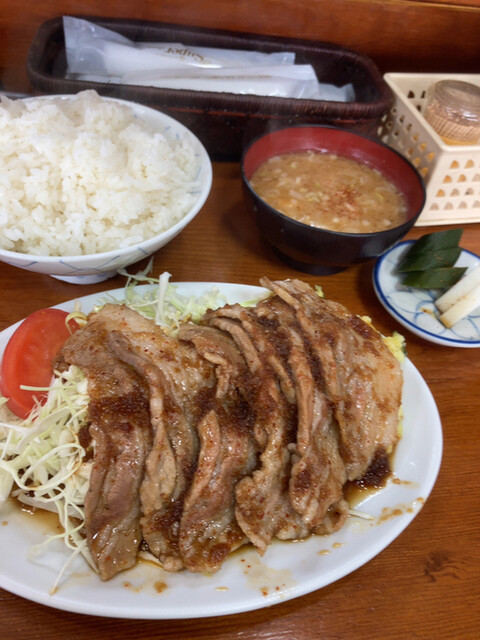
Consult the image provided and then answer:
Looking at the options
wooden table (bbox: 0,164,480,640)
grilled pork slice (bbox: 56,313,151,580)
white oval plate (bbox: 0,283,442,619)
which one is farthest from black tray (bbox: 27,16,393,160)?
white oval plate (bbox: 0,283,442,619)

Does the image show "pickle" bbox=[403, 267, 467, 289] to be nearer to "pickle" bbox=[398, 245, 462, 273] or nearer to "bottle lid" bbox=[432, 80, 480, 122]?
"pickle" bbox=[398, 245, 462, 273]

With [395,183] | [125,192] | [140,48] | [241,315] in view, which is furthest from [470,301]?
[140,48]

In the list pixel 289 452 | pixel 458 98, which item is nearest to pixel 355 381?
pixel 289 452

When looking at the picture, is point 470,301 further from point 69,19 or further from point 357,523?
point 69,19

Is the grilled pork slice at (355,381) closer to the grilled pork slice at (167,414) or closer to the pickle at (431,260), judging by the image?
the grilled pork slice at (167,414)

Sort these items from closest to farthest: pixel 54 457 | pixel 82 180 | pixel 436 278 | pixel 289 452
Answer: pixel 289 452, pixel 54 457, pixel 82 180, pixel 436 278

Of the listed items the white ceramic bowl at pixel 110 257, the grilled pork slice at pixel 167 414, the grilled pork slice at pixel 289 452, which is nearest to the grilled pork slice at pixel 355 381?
the grilled pork slice at pixel 289 452

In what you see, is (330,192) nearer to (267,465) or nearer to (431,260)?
(431,260)
